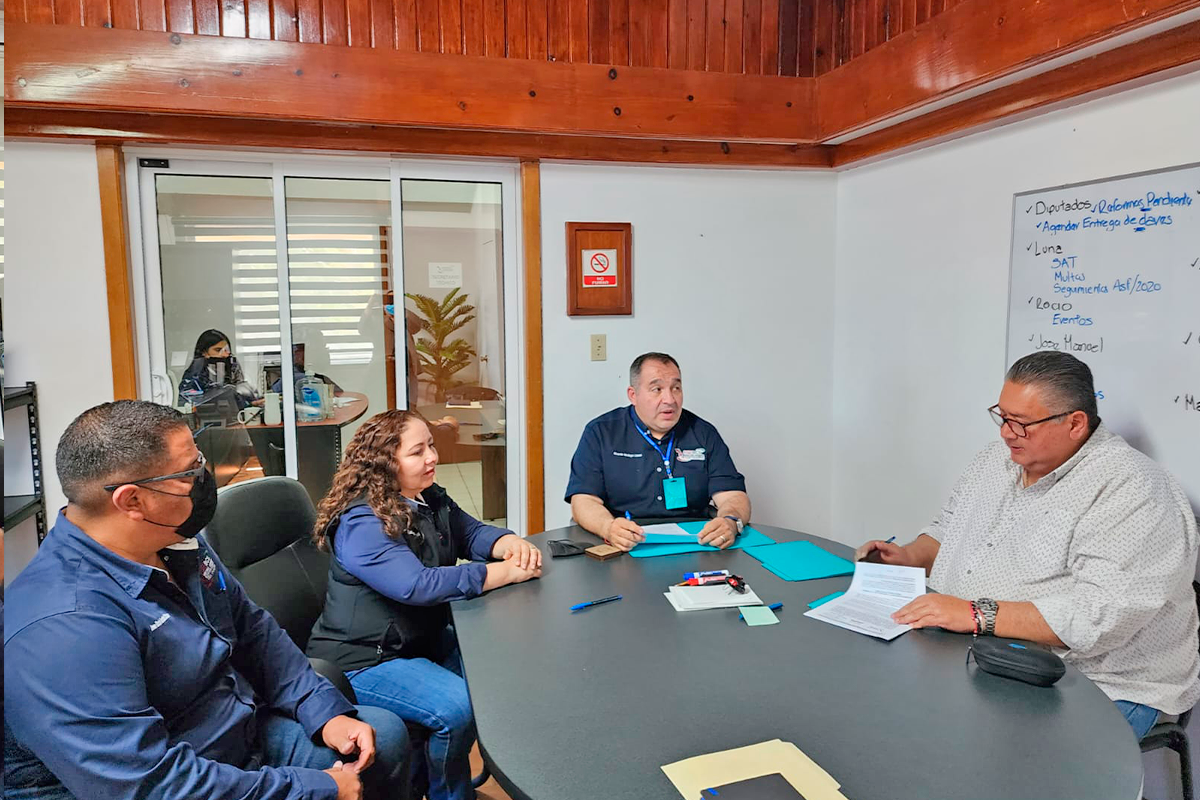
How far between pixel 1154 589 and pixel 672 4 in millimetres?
2504

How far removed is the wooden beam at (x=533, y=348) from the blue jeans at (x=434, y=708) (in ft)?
4.45

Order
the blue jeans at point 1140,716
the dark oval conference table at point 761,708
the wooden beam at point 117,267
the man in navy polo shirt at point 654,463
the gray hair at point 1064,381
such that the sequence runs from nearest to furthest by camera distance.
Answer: the dark oval conference table at point 761,708 → the blue jeans at point 1140,716 → the gray hair at point 1064,381 → the man in navy polo shirt at point 654,463 → the wooden beam at point 117,267

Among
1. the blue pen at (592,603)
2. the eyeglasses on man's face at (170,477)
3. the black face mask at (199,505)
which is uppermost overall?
the eyeglasses on man's face at (170,477)

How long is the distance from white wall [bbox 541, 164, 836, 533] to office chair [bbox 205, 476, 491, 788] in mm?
1240

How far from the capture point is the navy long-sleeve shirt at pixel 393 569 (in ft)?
5.68

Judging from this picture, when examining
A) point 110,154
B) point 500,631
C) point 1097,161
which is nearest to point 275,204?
point 110,154

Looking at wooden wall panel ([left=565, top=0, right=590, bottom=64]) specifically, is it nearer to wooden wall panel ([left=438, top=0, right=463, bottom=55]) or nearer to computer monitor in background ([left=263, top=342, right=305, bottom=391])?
wooden wall panel ([left=438, top=0, right=463, bottom=55])

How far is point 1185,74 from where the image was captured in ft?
6.47

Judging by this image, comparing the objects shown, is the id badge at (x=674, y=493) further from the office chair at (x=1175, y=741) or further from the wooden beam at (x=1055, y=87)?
the wooden beam at (x=1055, y=87)

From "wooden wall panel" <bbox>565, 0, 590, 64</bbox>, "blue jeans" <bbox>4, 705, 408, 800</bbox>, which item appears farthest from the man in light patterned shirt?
"wooden wall panel" <bbox>565, 0, 590, 64</bbox>

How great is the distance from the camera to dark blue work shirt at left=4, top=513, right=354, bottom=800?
111 centimetres

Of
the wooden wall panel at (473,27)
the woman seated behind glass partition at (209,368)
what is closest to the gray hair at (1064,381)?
the wooden wall panel at (473,27)

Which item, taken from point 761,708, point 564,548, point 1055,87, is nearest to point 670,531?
point 564,548

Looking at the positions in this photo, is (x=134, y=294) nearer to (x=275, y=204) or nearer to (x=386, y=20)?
(x=275, y=204)
